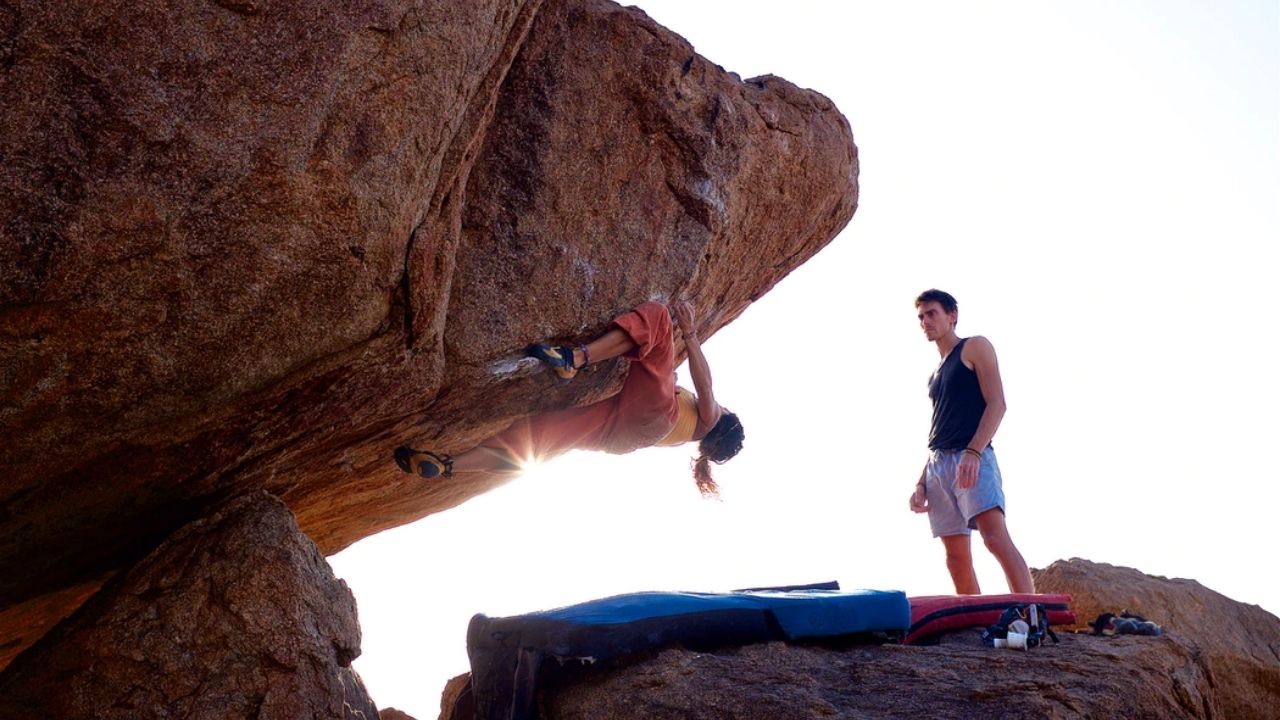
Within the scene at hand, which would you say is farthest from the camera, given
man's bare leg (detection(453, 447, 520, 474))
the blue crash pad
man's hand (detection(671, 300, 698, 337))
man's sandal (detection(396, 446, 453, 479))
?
man's hand (detection(671, 300, 698, 337))

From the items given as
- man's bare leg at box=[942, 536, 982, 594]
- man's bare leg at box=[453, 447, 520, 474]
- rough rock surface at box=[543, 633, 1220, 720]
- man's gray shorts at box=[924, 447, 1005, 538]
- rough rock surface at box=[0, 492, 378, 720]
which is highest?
man's bare leg at box=[453, 447, 520, 474]

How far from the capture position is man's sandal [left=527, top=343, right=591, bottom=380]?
21.6ft

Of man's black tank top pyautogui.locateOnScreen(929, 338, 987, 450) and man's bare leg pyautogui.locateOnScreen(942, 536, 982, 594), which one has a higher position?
man's black tank top pyautogui.locateOnScreen(929, 338, 987, 450)

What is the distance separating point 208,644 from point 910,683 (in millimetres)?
3567

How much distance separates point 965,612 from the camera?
6.53 meters

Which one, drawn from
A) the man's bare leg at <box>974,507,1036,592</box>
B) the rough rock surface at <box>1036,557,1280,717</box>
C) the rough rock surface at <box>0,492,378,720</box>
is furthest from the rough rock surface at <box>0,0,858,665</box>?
the rough rock surface at <box>1036,557,1280,717</box>

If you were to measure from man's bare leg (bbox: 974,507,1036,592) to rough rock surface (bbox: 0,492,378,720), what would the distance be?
436cm

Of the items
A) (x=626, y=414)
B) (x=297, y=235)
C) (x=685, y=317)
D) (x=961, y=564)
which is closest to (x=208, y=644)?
(x=297, y=235)

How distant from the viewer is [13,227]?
4195mm

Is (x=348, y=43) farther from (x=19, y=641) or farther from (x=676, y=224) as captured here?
(x=19, y=641)

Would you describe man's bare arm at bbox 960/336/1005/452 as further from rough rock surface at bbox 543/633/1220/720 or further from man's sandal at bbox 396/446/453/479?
man's sandal at bbox 396/446/453/479

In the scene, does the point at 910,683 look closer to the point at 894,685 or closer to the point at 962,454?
the point at 894,685

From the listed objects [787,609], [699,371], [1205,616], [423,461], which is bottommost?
[787,609]

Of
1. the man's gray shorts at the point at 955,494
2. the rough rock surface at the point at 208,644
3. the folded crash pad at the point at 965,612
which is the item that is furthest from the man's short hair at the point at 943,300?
the rough rock surface at the point at 208,644
